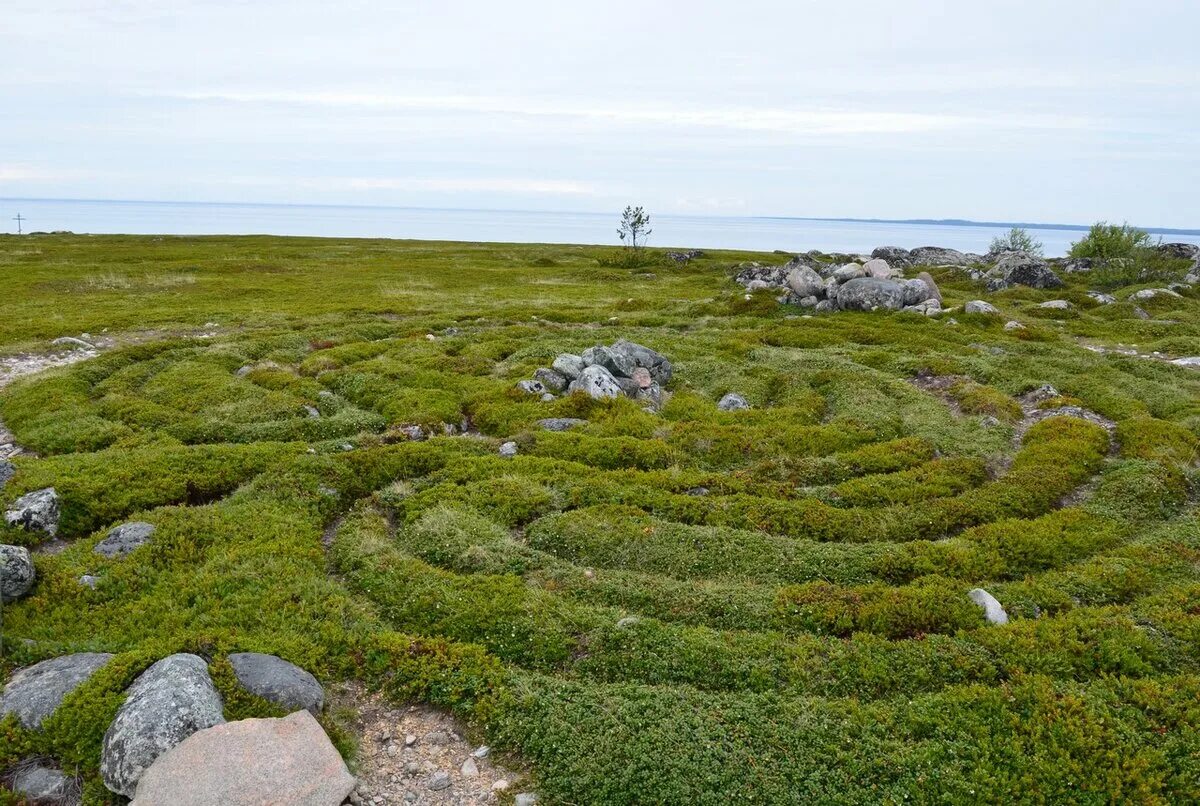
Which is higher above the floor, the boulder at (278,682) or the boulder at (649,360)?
the boulder at (649,360)

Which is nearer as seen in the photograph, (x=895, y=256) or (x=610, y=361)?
(x=610, y=361)

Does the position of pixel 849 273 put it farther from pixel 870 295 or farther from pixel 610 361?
pixel 610 361

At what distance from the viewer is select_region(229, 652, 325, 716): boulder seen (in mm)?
11578

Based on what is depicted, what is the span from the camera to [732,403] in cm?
3002

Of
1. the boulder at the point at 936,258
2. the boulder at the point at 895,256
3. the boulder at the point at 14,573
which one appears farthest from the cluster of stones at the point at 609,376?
the boulder at the point at 936,258

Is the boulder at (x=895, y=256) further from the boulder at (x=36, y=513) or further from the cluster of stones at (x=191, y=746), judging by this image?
the cluster of stones at (x=191, y=746)

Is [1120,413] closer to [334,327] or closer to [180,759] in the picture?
[180,759]

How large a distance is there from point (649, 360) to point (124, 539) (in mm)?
21772

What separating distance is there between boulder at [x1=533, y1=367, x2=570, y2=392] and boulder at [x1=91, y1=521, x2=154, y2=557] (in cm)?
1636

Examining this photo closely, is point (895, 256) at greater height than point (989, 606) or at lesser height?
greater

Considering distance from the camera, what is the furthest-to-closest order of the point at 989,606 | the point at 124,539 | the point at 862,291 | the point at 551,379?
the point at 862,291 < the point at 551,379 < the point at 124,539 < the point at 989,606

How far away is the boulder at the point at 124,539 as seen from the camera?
16109 millimetres

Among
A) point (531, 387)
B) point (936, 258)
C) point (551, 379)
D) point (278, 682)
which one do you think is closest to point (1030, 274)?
point (936, 258)

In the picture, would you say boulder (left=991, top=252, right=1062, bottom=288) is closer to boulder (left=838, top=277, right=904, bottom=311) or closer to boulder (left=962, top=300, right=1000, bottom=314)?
boulder (left=962, top=300, right=1000, bottom=314)
